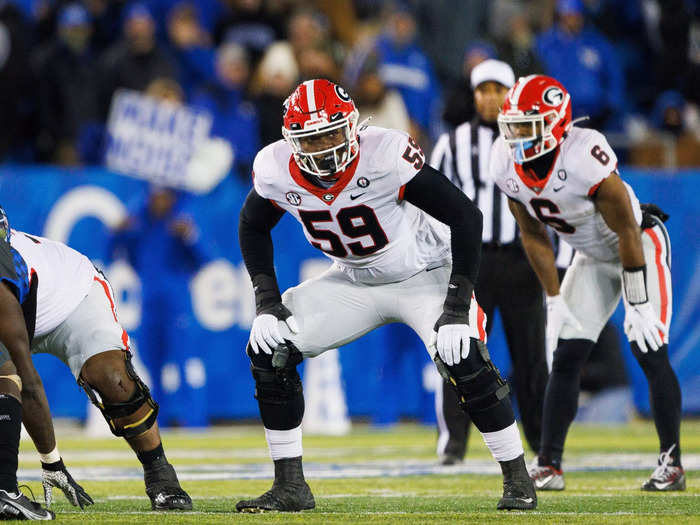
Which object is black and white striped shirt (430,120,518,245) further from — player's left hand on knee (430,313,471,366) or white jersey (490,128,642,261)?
player's left hand on knee (430,313,471,366)

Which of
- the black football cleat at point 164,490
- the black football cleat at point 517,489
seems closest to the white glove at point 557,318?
the black football cleat at point 517,489

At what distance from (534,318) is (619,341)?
2.83 meters

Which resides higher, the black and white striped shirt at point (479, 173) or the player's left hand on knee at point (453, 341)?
the black and white striped shirt at point (479, 173)

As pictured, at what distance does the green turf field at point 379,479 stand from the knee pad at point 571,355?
0.51 metres

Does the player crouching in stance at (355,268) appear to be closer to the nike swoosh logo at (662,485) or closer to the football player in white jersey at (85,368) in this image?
the football player in white jersey at (85,368)

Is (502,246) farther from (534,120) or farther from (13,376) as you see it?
(13,376)

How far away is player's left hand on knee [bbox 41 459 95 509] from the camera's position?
4711 mm

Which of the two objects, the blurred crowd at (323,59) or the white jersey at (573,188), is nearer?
the white jersey at (573,188)

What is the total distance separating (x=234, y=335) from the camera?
30.6ft

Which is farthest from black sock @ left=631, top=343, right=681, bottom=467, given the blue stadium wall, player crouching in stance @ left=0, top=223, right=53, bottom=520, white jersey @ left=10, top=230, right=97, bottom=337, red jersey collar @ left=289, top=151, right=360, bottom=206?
the blue stadium wall

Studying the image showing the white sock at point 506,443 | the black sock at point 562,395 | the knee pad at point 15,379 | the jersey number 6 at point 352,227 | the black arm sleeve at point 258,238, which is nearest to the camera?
the knee pad at point 15,379

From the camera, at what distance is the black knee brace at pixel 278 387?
4.75 metres

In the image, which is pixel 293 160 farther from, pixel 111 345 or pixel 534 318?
pixel 534 318

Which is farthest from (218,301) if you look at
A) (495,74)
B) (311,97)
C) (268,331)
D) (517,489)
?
(517,489)
